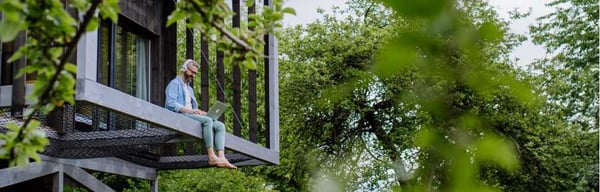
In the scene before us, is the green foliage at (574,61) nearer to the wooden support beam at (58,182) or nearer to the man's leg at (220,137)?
the man's leg at (220,137)

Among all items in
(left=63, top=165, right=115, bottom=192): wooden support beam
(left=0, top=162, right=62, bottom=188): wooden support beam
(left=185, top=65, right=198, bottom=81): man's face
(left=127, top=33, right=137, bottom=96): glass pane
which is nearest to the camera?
(left=0, top=162, right=62, bottom=188): wooden support beam

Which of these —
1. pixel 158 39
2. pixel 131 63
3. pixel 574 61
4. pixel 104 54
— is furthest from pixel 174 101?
pixel 574 61

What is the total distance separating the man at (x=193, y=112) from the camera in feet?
25.2

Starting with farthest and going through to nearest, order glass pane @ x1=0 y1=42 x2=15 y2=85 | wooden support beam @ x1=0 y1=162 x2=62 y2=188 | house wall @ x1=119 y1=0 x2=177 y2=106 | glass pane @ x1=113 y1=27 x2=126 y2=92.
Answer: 1. house wall @ x1=119 y1=0 x2=177 y2=106
2. glass pane @ x1=113 y1=27 x2=126 y2=92
3. wooden support beam @ x1=0 y1=162 x2=62 y2=188
4. glass pane @ x1=0 y1=42 x2=15 y2=85

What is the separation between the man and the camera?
7684 mm

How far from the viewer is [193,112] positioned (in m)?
7.66

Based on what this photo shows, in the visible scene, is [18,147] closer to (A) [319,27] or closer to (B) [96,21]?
(B) [96,21]

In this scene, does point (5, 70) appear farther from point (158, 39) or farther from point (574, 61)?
point (574, 61)

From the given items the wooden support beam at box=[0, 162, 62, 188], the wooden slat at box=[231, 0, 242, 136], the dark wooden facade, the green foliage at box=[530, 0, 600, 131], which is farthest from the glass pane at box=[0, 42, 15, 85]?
the green foliage at box=[530, 0, 600, 131]

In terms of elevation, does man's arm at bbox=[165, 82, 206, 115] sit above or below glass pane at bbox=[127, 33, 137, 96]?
below

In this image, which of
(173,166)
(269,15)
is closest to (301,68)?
(173,166)

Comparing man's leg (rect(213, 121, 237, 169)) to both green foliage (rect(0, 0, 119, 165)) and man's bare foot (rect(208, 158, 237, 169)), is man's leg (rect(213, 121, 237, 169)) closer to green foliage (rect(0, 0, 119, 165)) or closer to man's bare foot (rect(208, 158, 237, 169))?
man's bare foot (rect(208, 158, 237, 169))

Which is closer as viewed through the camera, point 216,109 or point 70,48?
point 70,48

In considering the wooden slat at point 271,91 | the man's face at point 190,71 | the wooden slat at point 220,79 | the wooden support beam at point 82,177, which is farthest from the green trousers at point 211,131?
the wooden slat at point 271,91
